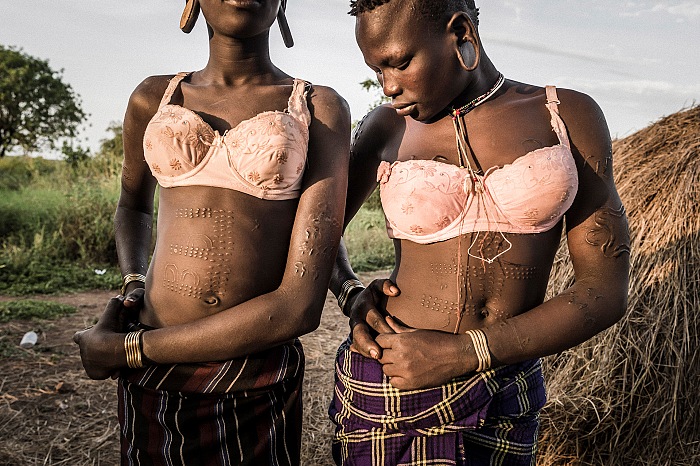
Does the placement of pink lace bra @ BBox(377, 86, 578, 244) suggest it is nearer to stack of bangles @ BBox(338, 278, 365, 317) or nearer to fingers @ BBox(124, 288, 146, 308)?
stack of bangles @ BBox(338, 278, 365, 317)

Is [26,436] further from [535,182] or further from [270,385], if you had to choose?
[535,182]

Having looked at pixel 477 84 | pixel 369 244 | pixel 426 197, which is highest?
pixel 477 84

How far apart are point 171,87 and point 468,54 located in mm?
→ 899

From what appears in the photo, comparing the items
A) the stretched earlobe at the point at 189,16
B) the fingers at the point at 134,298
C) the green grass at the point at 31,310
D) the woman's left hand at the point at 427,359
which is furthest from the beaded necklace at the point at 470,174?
the green grass at the point at 31,310

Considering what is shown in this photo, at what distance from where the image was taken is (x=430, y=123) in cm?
185

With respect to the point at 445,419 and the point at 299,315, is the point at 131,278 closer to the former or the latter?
the point at 299,315

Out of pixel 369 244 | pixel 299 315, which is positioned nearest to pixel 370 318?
pixel 299 315

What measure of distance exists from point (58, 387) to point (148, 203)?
7.82 feet

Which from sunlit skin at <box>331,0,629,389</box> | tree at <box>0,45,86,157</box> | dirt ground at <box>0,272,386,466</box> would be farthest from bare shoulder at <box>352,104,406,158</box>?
tree at <box>0,45,86,157</box>

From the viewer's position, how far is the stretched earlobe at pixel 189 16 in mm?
1897

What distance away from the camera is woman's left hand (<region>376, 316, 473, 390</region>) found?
63.8 inches

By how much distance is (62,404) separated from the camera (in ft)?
12.6

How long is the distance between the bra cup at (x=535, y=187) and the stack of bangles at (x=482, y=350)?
1.06 feet

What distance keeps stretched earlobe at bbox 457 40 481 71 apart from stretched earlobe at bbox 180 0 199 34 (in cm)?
→ 82
